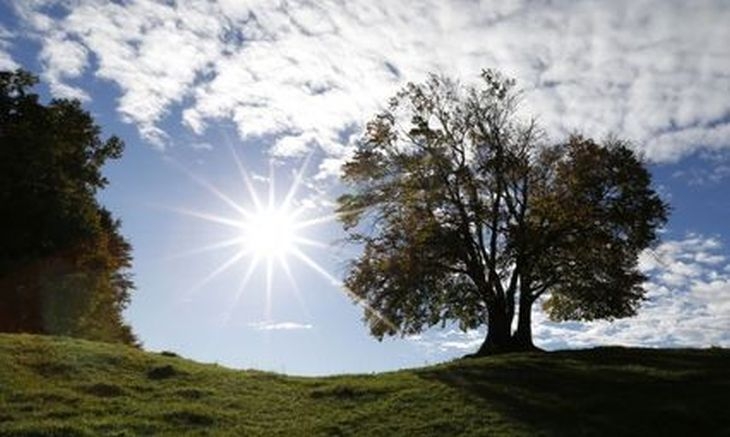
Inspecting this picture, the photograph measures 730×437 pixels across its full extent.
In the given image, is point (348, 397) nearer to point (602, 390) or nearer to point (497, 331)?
point (602, 390)

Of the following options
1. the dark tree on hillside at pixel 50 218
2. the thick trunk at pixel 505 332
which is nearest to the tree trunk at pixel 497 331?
the thick trunk at pixel 505 332

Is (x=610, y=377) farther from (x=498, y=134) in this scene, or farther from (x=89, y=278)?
(x=89, y=278)

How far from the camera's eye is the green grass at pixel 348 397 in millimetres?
24609

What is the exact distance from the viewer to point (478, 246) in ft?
157

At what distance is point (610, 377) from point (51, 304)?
37.2 m

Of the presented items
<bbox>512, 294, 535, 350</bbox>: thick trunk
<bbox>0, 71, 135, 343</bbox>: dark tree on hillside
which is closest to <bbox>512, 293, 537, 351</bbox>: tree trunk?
<bbox>512, 294, 535, 350</bbox>: thick trunk

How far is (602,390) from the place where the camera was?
2933 cm

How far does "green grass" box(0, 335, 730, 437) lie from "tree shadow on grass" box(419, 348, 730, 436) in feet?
0.18

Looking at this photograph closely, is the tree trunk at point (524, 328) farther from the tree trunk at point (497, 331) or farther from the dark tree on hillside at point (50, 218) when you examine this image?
the dark tree on hillside at point (50, 218)

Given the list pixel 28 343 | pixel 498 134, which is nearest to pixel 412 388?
pixel 28 343

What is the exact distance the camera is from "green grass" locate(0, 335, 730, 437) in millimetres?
24609

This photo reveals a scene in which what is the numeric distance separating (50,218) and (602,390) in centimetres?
3613

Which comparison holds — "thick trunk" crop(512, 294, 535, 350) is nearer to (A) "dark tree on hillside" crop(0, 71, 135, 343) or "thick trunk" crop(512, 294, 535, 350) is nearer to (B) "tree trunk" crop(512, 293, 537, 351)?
(B) "tree trunk" crop(512, 293, 537, 351)

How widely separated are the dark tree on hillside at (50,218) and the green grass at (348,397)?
18.1 m
